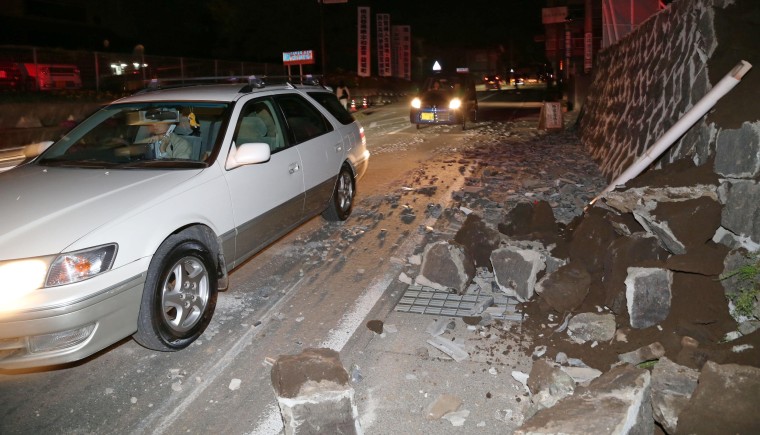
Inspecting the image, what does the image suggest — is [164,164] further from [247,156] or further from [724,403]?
[724,403]

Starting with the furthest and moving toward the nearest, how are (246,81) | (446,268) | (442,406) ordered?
(246,81) → (446,268) → (442,406)

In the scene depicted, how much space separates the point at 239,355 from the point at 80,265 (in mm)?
1305

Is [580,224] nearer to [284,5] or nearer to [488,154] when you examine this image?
[488,154]

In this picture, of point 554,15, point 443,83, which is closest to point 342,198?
point 443,83

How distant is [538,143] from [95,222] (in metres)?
13.1

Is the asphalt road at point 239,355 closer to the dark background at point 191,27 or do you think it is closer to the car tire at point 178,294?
the car tire at point 178,294

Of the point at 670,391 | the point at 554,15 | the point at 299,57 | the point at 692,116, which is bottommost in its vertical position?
the point at 670,391

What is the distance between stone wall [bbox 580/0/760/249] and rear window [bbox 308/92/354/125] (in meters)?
3.80

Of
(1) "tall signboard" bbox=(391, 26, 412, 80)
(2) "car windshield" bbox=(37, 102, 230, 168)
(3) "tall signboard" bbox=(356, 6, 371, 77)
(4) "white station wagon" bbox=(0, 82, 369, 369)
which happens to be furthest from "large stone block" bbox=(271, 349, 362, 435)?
(1) "tall signboard" bbox=(391, 26, 412, 80)

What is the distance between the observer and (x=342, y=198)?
761 centimetres

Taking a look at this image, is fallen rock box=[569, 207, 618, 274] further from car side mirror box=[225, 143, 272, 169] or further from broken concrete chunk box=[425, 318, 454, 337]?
car side mirror box=[225, 143, 272, 169]

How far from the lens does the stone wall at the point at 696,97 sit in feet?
15.7

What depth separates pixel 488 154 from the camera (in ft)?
44.7

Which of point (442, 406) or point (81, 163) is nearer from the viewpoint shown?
point (442, 406)
